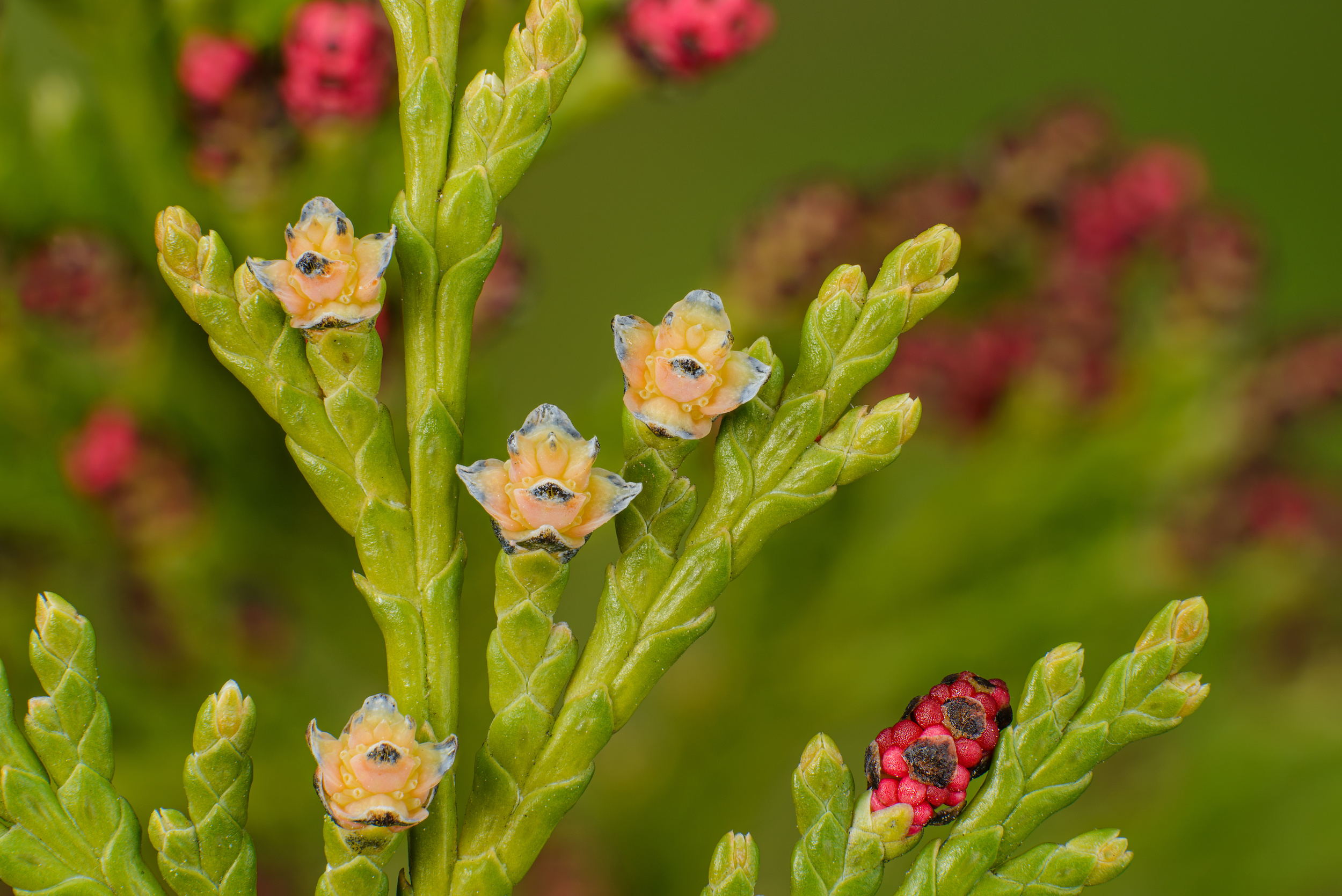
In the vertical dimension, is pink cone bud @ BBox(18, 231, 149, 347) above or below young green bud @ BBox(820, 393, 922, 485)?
below

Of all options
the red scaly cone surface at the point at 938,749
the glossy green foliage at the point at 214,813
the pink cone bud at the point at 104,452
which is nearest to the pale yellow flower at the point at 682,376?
the red scaly cone surface at the point at 938,749

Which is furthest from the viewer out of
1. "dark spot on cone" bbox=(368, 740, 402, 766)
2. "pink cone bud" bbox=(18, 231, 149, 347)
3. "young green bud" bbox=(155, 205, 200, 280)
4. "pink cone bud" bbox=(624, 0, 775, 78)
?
"pink cone bud" bbox=(18, 231, 149, 347)

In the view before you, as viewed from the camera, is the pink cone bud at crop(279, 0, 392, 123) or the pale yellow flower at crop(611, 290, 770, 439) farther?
the pink cone bud at crop(279, 0, 392, 123)

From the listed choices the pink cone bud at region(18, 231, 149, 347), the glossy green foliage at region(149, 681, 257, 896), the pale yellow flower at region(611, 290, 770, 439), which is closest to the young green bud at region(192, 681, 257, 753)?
the glossy green foliage at region(149, 681, 257, 896)

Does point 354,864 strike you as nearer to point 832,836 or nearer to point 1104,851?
point 832,836

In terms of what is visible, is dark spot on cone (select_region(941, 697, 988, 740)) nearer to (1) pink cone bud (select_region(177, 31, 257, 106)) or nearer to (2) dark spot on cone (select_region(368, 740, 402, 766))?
(2) dark spot on cone (select_region(368, 740, 402, 766))

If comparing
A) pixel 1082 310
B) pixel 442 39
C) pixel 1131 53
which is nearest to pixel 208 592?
pixel 442 39

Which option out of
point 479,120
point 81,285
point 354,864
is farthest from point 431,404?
point 81,285

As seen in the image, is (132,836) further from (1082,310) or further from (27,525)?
(1082,310)
